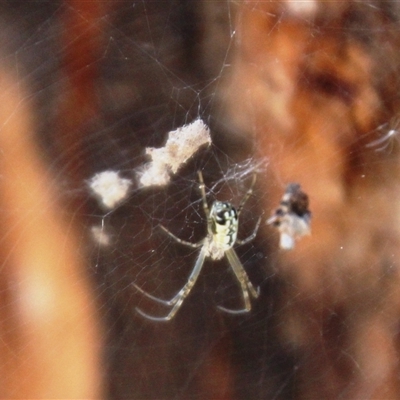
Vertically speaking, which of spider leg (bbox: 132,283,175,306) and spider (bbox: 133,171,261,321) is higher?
spider (bbox: 133,171,261,321)

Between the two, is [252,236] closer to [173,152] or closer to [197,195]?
[197,195]

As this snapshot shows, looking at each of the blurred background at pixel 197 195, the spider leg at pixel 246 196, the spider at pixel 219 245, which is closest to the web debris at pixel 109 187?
the blurred background at pixel 197 195

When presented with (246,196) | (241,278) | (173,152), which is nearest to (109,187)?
(173,152)

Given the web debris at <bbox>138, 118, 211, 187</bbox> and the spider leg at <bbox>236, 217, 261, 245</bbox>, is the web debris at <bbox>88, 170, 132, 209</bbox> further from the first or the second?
the spider leg at <bbox>236, 217, 261, 245</bbox>

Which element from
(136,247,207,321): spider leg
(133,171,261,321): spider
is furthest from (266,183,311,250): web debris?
(136,247,207,321): spider leg

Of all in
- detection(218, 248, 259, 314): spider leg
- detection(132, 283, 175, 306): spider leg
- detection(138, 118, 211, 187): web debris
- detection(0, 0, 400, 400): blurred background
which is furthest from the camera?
detection(218, 248, 259, 314): spider leg

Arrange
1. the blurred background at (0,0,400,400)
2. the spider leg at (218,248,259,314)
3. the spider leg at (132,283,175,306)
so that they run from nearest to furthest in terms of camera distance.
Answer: the blurred background at (0,0,400,400) → the spider leg at (132,283,175,306) → the spider leg at (218,248,259,314)

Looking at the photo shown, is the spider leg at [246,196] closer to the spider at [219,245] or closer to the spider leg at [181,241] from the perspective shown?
the spider at [219,245]

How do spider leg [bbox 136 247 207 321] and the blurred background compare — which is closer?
the blurred background
